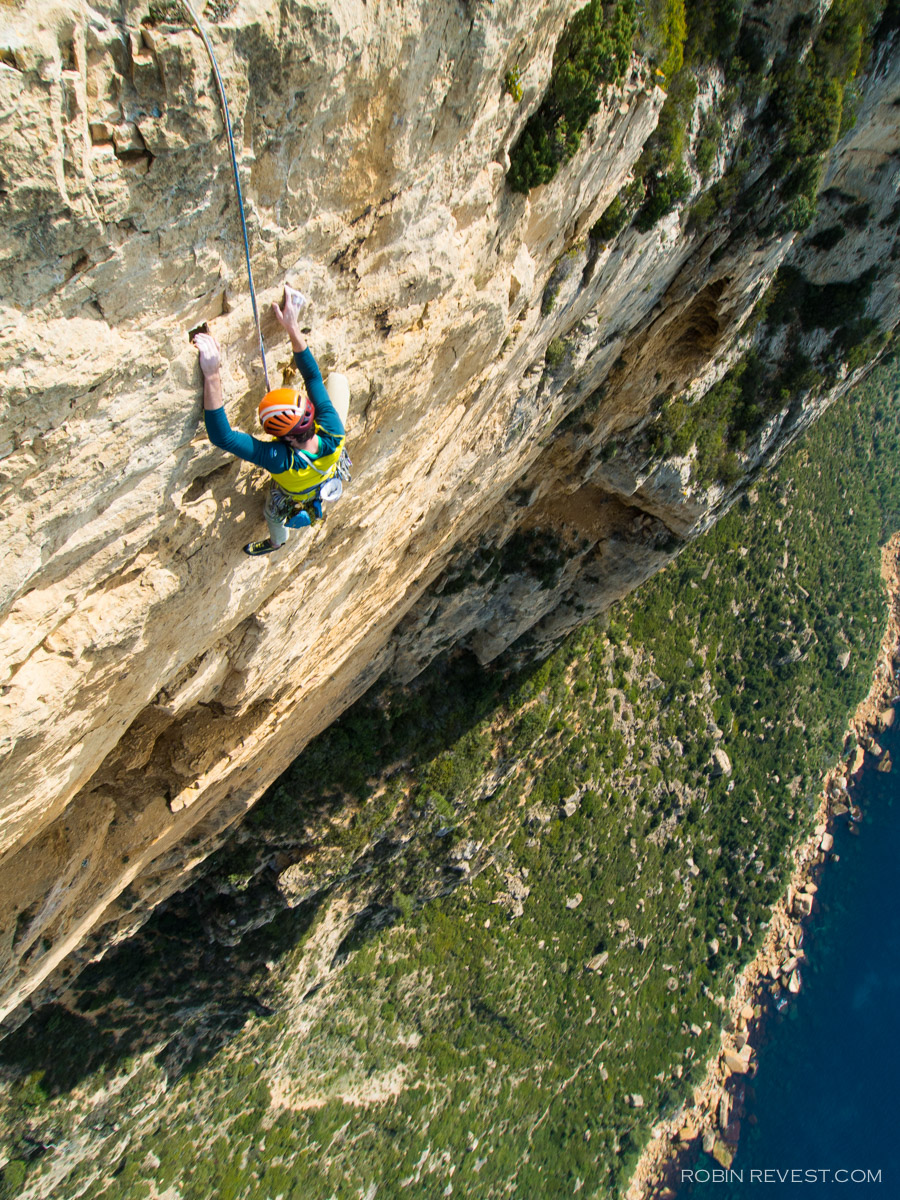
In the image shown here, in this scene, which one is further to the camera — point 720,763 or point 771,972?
point 771,972

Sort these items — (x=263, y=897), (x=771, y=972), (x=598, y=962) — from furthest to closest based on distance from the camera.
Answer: (x=771, y=972) → (x=598, y=962) → (x=263, y=897)

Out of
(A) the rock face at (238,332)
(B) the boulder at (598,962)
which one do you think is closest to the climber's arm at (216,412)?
(A) the rock face at (238,332)

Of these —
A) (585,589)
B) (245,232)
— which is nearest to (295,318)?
(245,232)

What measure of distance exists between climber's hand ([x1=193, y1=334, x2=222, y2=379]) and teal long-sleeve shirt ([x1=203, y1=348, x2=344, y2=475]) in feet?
1.05

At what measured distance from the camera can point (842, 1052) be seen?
52.4 meters

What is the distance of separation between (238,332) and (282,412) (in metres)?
0.81

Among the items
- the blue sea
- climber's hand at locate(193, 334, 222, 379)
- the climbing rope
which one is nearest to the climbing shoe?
the climbing rope

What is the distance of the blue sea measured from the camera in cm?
4962

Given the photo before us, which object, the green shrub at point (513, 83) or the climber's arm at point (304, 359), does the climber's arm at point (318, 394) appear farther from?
the green shrub at point (513, 83)

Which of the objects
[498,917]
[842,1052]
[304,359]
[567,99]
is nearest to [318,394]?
[304,359]

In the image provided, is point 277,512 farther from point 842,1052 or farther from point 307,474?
point 842,1052

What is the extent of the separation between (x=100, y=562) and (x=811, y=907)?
2450 inches

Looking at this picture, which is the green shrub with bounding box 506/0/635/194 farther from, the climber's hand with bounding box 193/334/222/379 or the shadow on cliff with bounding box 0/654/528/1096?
the shadow on cliff with bounding box 0/654/528/1096

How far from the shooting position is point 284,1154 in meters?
29.6
